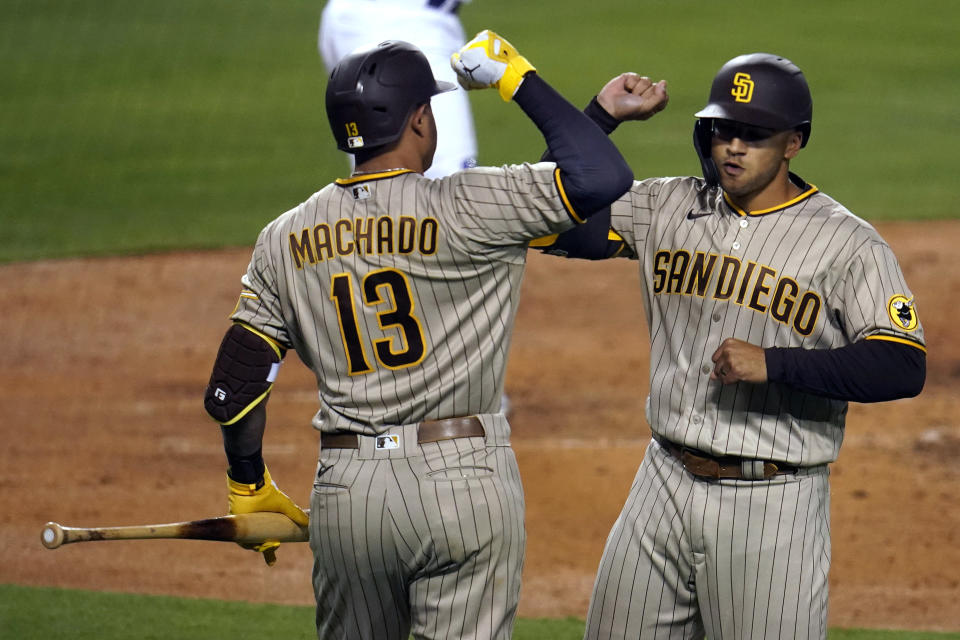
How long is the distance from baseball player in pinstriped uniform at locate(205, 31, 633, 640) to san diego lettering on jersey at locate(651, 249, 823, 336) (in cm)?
44

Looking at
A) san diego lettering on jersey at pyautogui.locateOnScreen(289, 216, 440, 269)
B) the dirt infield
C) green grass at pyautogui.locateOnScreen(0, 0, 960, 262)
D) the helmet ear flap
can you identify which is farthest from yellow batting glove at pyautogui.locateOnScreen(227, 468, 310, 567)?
green grass at pyautogui.locateOnScreen(0, 0, 960, 262)

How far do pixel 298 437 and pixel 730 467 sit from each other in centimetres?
431

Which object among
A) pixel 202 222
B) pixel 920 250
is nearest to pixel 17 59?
pixel 202 222

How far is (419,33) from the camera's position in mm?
6430

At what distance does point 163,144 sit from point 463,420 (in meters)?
13.0

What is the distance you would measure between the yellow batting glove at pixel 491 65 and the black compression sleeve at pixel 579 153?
1.5 inches

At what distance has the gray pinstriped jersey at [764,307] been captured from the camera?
332cm

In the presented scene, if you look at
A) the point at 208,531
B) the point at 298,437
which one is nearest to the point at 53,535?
the point at 208,531

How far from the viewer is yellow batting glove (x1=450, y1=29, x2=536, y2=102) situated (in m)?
3.27

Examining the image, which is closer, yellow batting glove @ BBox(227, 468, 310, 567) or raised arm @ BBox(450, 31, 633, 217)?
raised arm @ BBox(450, 31, 633, 217)

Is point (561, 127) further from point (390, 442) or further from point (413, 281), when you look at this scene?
point (390, 442)

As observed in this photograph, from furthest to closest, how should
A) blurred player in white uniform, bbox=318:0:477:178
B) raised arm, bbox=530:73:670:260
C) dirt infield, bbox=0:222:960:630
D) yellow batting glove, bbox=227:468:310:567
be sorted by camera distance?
blurred player in white uniform, bbox=318:0:477:178
dirt infield, bbox=0:222:960:630
yellow batting glove, bbox=227:468:310:567
raised arm, bbox=530:73:670:260

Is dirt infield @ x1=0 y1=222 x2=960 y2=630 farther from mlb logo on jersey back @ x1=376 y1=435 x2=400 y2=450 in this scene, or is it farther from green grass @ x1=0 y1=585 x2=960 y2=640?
mlb logo on jersey back @ x1=376 y1=435 x2=400 y2=450

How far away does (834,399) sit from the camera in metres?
3.31
